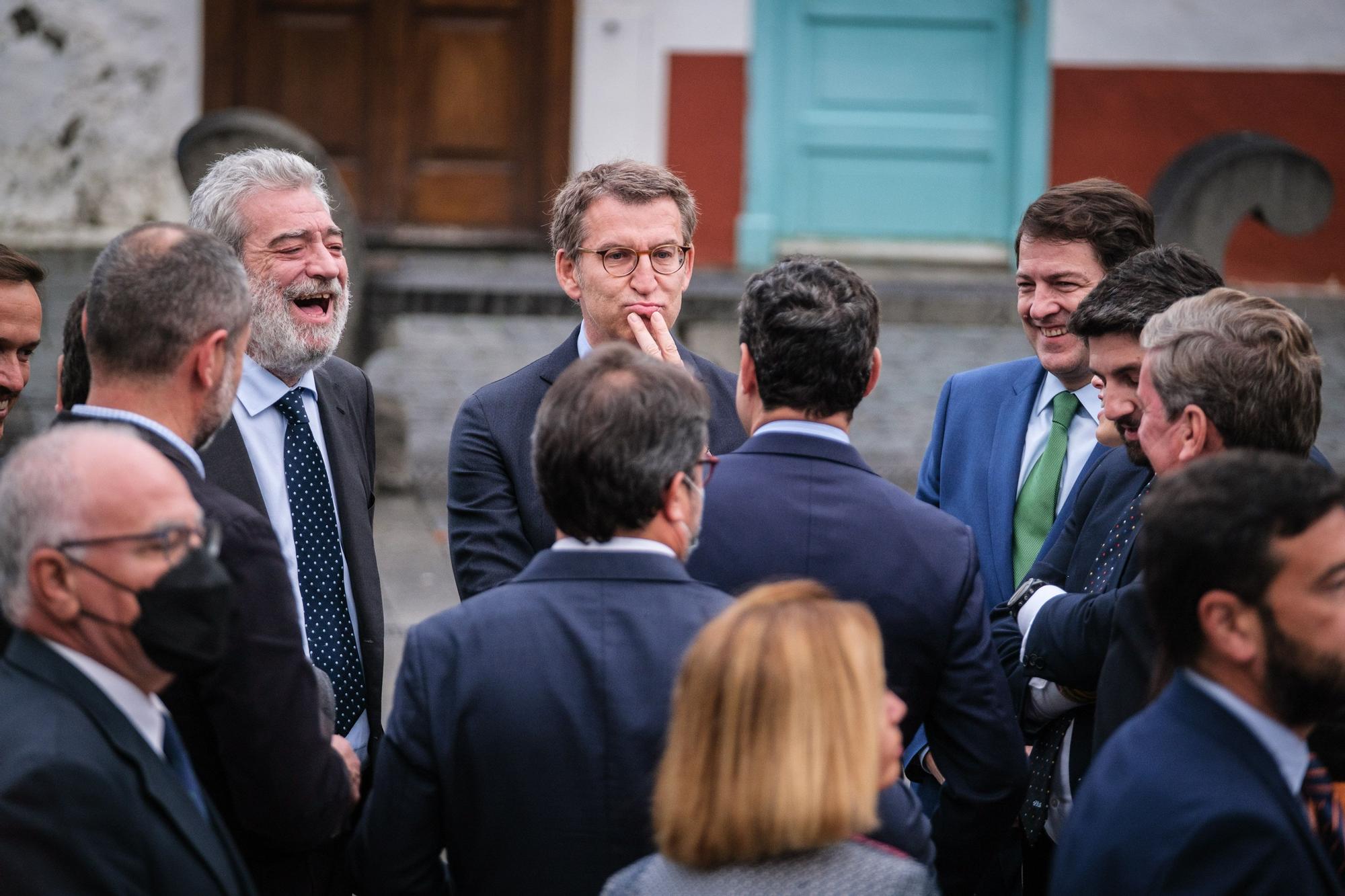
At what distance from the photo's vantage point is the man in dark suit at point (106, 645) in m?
2.09

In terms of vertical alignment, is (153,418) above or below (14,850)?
above

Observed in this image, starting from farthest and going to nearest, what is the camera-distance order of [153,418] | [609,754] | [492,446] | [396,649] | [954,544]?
[396,649] < [492,446] < [954,544] < [153,418] < [609,754]

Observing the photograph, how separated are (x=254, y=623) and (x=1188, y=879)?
4.78 ft

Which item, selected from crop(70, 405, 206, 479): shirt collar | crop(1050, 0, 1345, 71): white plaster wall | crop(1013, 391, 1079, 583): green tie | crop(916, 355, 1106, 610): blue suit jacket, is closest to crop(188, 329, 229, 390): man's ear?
crop(70, 405, 206, 479): shirt collar

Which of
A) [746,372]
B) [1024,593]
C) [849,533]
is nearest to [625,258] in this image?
[746,372]

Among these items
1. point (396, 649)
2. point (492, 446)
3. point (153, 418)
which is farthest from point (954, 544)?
point (396, 649)

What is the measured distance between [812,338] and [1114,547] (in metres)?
0.73

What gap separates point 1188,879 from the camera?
202cm

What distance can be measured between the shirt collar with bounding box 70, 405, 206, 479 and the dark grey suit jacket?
23.7 inches

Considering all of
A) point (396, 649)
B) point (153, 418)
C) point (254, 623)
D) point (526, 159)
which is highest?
point (526, 159)

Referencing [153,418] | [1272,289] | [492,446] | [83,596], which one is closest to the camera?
[83,596]

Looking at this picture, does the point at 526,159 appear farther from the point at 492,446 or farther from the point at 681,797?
the point at 681,797

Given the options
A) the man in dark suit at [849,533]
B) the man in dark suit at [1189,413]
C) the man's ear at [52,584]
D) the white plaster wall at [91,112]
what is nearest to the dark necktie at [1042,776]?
the man in dark suit at [849,533]

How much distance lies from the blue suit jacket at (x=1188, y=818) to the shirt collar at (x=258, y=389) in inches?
78.8
